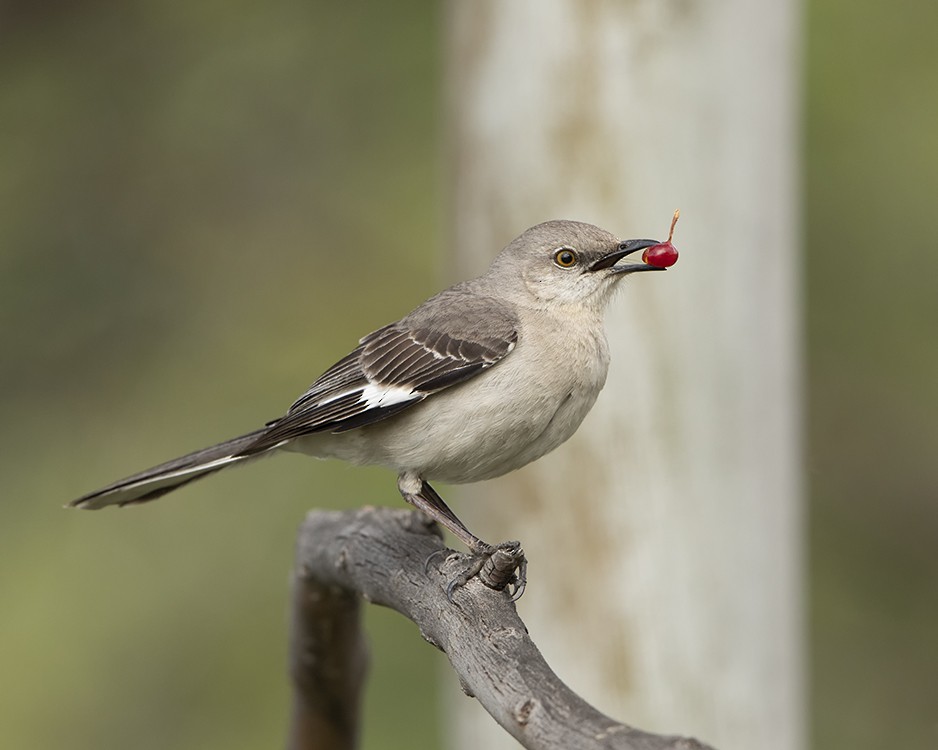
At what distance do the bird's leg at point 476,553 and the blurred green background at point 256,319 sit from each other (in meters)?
4.01

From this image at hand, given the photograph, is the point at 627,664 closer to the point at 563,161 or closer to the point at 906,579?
the point at 563,161

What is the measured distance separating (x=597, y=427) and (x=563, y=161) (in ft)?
3.42

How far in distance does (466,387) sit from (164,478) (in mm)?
875

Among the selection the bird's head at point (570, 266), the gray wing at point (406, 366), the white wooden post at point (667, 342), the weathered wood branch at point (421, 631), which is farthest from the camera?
the white wooden post at point (667, 342)

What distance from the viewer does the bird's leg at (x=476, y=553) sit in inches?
104

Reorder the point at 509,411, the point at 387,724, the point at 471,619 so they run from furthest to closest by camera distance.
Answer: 1. the point at 387,724
2. the point at 509,411
3. the point at 471,619

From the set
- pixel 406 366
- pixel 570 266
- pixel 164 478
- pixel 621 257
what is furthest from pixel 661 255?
pixel 164 478

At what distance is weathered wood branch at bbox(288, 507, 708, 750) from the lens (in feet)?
6.66

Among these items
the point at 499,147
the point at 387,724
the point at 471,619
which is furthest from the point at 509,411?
the point at 387,724

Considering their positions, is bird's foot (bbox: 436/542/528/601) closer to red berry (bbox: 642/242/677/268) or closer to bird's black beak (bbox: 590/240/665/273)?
red berry (bbox: 642/242/677/268)

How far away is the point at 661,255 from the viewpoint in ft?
11.6

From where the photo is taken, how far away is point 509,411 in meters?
3.41

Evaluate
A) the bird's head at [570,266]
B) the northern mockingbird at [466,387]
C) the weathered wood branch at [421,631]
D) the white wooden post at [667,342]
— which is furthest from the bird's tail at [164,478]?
the white wooden post at [667,342]

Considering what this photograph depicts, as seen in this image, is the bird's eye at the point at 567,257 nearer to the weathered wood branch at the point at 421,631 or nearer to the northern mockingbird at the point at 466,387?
the northern mockingbird at the point at 466,387
